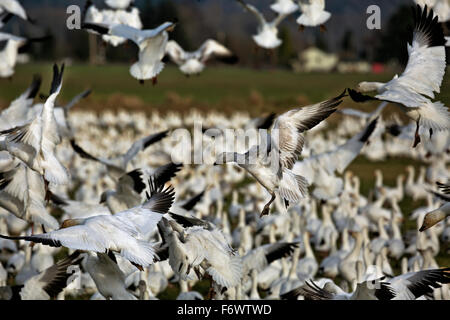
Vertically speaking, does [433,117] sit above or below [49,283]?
above

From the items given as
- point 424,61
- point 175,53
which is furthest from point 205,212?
point 424,61

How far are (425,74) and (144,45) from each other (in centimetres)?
284

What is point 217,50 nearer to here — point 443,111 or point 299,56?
point 443,111

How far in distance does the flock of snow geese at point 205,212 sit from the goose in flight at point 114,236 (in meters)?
0.01

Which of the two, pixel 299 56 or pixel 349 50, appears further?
pixel 299 56

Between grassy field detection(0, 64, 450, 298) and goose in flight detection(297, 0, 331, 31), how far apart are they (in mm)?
16054

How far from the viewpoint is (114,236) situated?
5.90m

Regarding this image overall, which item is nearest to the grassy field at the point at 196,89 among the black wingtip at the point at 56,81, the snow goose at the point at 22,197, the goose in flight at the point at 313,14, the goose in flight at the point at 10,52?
the goose in flight at the point at 10,52

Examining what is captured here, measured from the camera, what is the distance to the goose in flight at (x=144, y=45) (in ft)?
26.5

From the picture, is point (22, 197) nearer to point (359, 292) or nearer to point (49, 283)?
point (49, 283)
